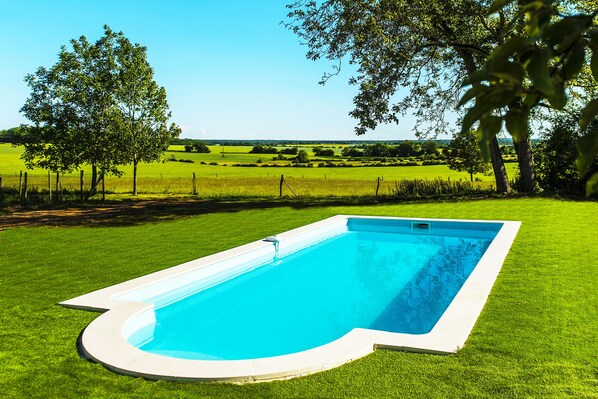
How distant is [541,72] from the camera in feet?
2.25

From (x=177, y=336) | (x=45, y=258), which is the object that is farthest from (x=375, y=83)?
(x=177, y=336)

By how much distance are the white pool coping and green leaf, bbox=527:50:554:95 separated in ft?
12.4

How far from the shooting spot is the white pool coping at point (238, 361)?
4.14m

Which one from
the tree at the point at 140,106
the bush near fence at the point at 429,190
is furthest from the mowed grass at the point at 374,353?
the tree at the point at 140,106

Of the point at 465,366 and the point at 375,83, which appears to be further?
the point at 375,83

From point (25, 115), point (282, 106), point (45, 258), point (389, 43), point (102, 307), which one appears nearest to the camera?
point (102, 307)

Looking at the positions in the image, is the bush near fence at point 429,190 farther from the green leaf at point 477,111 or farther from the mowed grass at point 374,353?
the green leaf at point 477,111

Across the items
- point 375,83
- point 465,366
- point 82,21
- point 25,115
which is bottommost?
point 465,366

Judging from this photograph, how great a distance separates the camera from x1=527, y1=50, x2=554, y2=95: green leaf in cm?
67

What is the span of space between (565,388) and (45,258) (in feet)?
28.3

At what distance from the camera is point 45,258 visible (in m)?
9.02

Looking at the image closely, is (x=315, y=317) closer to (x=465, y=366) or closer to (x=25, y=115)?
(x=465, y=366)

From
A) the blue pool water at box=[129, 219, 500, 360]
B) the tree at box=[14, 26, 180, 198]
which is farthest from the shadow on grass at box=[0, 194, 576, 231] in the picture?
the blue pool water at box=[129, 219, 500, 360]

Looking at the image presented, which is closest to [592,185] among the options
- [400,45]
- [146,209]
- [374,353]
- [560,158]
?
[374,353]
